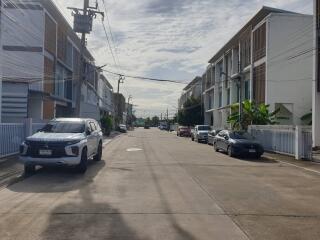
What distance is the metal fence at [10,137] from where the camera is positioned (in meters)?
17.6

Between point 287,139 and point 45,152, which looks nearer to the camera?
point 45,152

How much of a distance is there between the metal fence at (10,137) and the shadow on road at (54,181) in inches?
127

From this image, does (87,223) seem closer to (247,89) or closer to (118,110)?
(247,89)

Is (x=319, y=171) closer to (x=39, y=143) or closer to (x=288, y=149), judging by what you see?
(x=288, y=149)

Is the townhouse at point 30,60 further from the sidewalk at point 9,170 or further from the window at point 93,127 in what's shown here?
the sidewalk at point 9,170

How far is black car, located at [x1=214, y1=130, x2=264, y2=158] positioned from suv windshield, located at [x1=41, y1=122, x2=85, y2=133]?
32.2 ft

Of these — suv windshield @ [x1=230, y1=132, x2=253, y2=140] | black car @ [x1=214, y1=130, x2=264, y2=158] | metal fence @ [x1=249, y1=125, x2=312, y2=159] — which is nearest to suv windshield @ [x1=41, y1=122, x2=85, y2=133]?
black car @ [x1=214, y1=130, x2=264, y2=158]

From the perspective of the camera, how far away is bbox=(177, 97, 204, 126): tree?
80750mm

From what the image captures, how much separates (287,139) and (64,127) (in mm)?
13452

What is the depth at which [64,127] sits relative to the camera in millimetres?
15766

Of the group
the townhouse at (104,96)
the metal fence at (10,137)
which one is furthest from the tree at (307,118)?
the townhouse at (104,96)

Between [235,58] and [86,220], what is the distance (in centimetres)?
5257

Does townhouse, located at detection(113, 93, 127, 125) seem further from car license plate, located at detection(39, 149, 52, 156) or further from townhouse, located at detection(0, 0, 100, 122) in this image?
car license plate, located at detection(39, 149, 52, 156)

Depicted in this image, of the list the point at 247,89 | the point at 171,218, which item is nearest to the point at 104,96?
the point at 247,89
